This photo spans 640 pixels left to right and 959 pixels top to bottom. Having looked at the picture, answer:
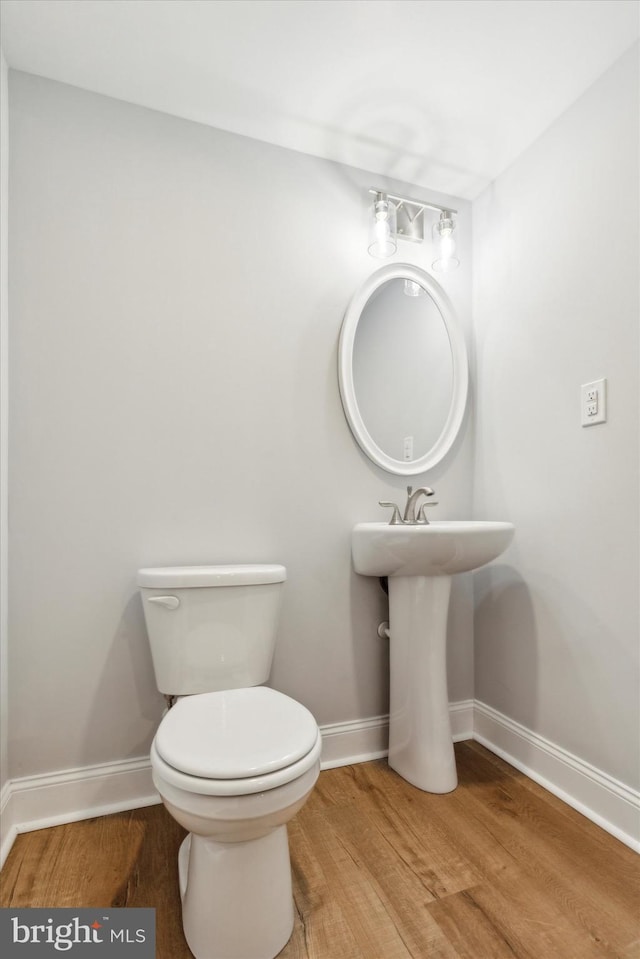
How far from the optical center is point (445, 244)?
1.94 m

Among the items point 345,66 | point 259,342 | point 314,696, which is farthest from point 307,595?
point 345,66

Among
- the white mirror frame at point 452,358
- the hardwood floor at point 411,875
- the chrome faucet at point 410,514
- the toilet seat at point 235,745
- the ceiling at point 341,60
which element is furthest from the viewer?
the white mirror frame at point 452,358

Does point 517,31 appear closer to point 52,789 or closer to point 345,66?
point 345,66

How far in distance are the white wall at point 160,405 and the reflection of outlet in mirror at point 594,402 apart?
2.15 ft

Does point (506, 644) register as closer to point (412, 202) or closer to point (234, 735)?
point (234, 735)

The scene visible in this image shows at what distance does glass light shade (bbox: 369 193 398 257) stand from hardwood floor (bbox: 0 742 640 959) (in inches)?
71.1

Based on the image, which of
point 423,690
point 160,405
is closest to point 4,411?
point 160,405

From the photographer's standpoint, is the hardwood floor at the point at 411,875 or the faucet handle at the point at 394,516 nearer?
the hardwood floor at the point at 411,875

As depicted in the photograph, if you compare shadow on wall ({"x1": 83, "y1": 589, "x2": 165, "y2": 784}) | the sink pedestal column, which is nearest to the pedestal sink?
the sink pedestal column

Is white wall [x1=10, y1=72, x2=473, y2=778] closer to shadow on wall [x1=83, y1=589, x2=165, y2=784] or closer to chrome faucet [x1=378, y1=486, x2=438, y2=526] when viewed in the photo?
shadow on wall [x1=83, y1=589, x2=165, y2=784]

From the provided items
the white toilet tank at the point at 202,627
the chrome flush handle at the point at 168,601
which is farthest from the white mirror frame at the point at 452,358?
the chrome flush handle at the point at 168,601

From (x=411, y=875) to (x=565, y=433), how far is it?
4.22 ft

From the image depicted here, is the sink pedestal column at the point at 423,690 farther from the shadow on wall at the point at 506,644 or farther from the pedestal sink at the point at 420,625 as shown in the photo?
the shadow on wall at the point at 506,644

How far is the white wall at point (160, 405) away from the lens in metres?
1.52
